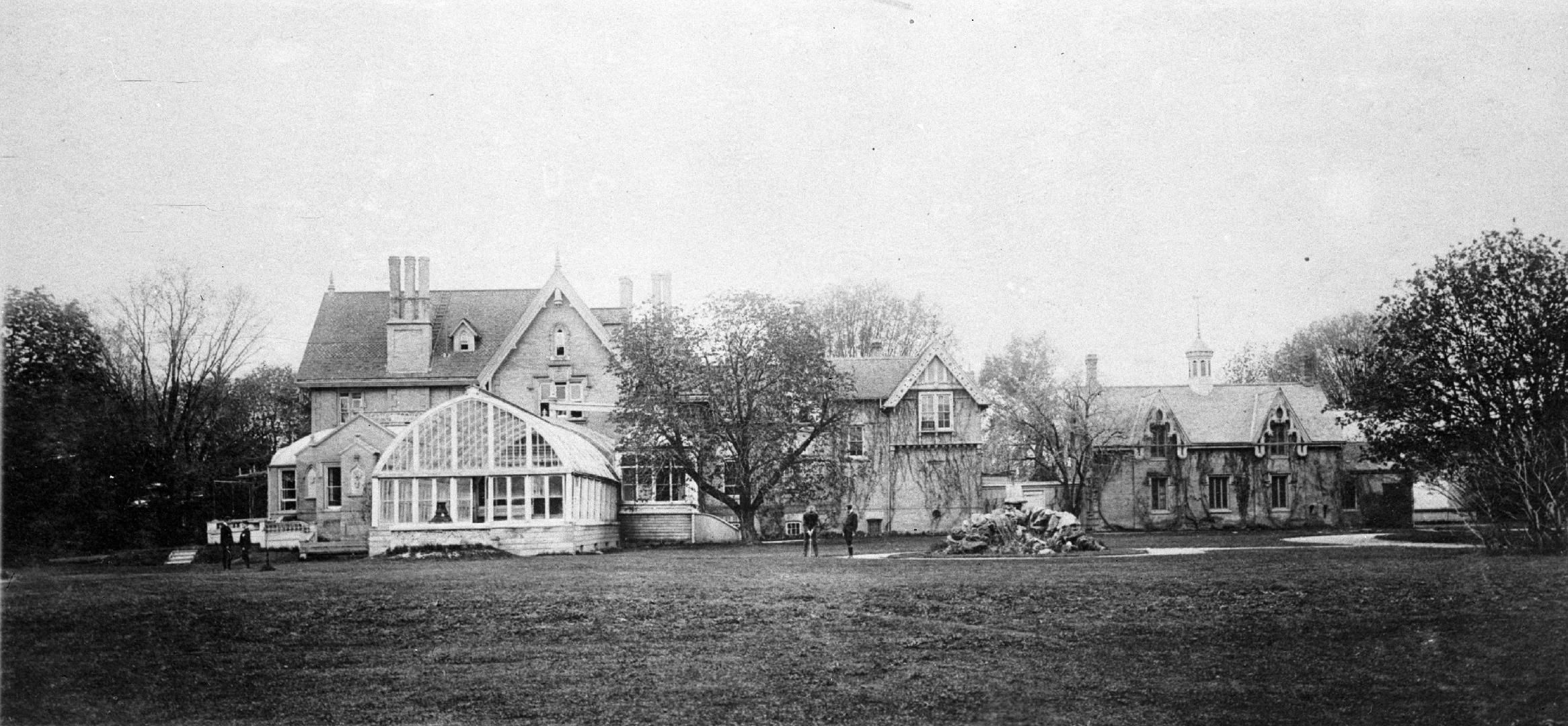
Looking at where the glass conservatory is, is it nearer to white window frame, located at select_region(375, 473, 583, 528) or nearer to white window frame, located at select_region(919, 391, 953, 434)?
white window frame, located at select_region(375, 473, 583, 528)

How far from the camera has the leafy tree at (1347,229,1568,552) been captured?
21.4 meters

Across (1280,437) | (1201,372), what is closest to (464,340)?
(1201,372)

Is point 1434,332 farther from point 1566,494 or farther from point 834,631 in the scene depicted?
point 834,631

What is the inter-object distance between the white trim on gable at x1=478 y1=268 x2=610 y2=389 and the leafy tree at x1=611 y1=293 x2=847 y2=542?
13.2 ft

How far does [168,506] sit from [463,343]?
1220cm

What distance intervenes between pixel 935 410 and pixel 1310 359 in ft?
58.4

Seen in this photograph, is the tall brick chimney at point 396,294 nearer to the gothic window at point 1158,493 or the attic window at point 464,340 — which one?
the attic window at point 464,340

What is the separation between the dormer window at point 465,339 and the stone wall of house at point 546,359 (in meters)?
2.32

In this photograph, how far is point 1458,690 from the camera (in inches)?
496

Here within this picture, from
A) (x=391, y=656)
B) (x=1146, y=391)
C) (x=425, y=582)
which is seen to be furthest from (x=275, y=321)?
(x=1146, y=391)

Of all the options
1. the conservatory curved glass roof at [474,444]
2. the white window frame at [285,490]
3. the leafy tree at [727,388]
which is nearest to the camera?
the conservatory curved glass roof at [474,444]

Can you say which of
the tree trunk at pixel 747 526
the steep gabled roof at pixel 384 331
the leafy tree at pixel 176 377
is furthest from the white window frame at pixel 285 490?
the tree trunk at pixel 747 526

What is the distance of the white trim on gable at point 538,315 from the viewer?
41.1 meters

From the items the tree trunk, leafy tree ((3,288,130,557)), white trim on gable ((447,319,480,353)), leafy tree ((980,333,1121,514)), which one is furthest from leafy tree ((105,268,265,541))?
leafy tree ((980,333,1121,514))
